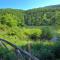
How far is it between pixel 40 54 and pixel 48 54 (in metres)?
0.26

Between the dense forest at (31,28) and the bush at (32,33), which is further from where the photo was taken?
the bush at (32,33)

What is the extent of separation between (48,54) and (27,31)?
796 cm

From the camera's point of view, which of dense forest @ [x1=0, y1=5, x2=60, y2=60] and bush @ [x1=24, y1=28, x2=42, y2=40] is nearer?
dense forest @ [x1=0, y1=5, x2=60, y2=60]

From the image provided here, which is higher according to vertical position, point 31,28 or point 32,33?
point 31,28

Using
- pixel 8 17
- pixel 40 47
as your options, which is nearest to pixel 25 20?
pixel 8 17

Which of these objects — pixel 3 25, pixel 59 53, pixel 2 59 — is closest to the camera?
pixel 2 59

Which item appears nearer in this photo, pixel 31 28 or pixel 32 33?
pixel 32 33

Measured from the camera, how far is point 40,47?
660cm

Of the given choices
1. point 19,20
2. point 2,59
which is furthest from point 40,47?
point 19,20

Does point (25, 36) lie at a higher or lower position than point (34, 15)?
lower

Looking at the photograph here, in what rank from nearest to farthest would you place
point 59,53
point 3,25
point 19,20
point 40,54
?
1. point 40,54
2. point 59,53
3. point 3,25
4. point 19,20

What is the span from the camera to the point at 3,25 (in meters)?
14.6

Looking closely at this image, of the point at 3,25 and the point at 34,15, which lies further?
the point at 34,15

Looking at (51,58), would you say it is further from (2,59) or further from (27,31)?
(27,31)
